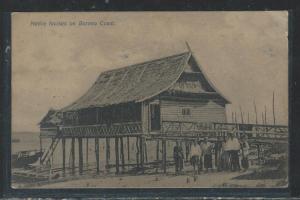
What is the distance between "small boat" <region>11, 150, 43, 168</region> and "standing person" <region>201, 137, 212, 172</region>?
149cm

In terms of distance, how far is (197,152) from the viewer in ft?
14.5

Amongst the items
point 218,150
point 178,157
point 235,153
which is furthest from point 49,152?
point 235,153

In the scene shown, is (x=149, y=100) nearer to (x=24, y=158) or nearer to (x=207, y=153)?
(x=207, y=153)

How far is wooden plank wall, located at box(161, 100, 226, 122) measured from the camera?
4402 millimetres

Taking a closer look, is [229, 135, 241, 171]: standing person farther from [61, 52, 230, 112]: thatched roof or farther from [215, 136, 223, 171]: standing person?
[61, 52, 230, 112]: thatched roof

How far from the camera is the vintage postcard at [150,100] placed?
14.3 ft

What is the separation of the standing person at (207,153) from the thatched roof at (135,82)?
0.63 meters

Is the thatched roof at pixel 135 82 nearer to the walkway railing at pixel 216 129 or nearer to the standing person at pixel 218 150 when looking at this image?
the walkway railing at pixel 216 129

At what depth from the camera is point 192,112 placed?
4422mm

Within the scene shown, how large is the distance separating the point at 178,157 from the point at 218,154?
1.22ft

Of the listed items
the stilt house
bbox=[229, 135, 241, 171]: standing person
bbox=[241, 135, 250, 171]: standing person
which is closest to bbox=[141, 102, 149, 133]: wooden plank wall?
the stilt house

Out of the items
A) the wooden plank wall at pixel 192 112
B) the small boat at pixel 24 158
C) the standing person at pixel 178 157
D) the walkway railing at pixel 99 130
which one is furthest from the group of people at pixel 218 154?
the small boat at pixel 24 158
